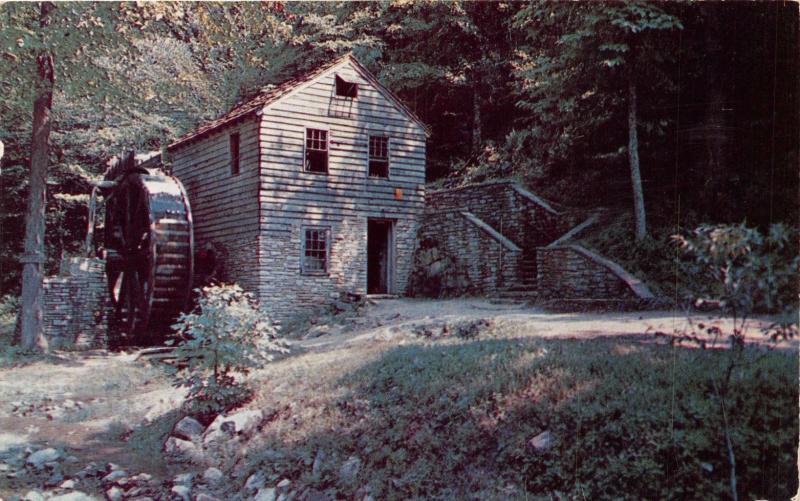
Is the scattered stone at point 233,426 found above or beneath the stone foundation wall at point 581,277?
beneath

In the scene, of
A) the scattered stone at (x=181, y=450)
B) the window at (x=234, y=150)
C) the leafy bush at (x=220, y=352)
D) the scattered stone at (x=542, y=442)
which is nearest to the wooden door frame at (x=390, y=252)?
the window at (x=234, y=150)

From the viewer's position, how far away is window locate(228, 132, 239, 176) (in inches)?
645

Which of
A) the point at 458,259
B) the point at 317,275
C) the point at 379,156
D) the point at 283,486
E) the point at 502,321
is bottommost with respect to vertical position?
the point at 283,486

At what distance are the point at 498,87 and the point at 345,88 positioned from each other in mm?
8772

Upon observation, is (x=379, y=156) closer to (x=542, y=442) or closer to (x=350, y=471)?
(x=350, y=471)

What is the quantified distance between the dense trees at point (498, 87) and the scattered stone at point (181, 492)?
4.97m

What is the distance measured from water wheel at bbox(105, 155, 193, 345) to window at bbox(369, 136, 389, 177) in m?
4.67

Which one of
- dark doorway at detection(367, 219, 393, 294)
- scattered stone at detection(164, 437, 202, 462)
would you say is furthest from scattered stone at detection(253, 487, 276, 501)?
dark doorway at detection(367, 219, 393, 294)

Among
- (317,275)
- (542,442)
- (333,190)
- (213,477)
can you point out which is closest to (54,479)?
(213,477)

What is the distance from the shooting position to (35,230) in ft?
40.5

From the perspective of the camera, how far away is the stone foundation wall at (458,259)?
1502cm

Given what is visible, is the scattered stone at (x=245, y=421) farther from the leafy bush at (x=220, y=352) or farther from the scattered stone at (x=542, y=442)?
the scattered stone at (x=542, y=442)

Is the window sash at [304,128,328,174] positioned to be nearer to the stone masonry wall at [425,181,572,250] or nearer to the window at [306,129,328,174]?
the window at [306,129,328,174]

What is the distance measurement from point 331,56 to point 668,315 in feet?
68.9
